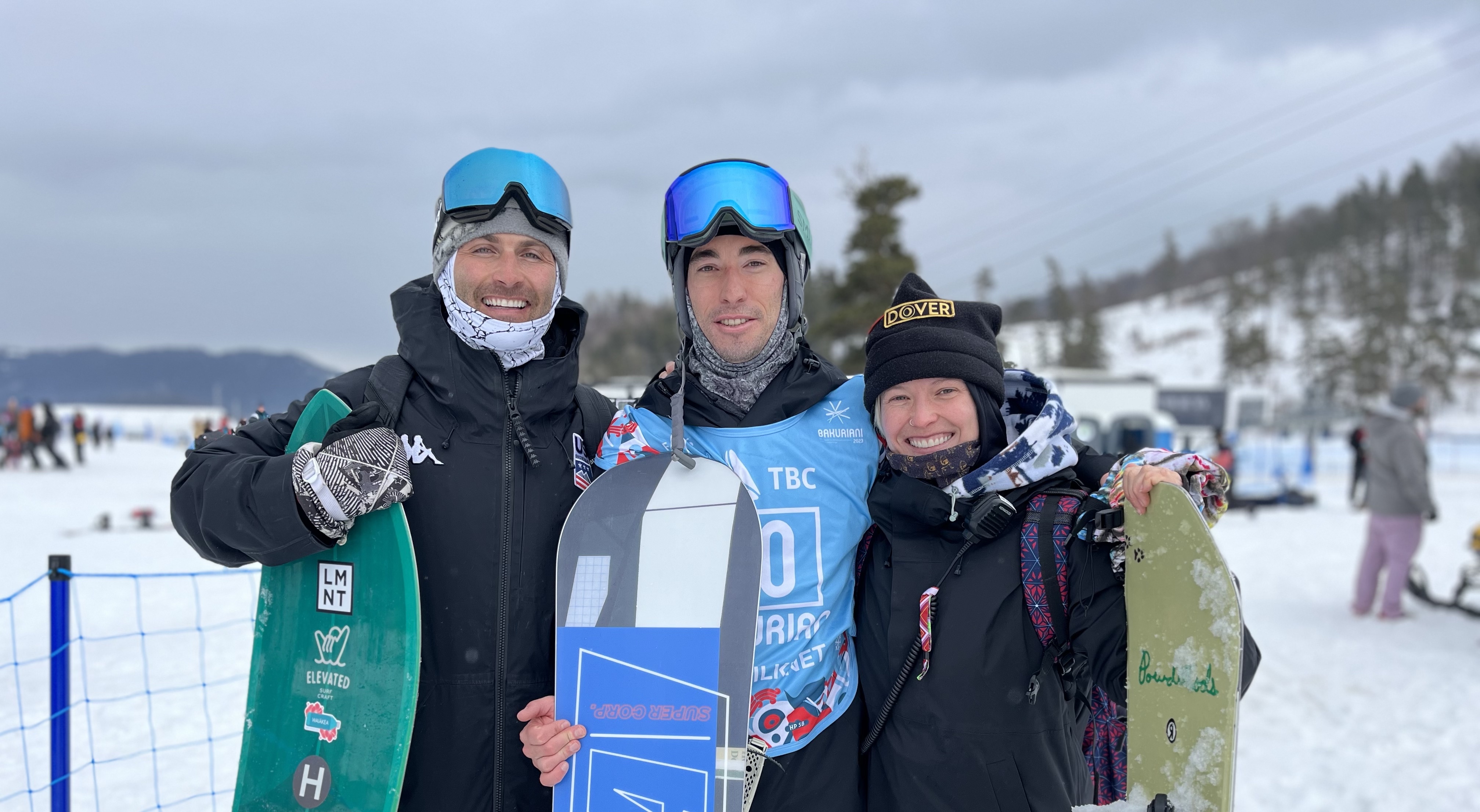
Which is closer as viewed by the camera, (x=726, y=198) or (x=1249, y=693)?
(x=726, y=198)

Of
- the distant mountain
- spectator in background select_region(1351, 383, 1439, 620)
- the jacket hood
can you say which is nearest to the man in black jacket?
the jacket hood

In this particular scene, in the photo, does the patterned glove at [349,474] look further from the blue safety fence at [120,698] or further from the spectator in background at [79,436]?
the spectator in background at [79,436]

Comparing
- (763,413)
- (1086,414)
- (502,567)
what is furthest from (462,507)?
(1086,414)

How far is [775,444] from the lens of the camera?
195 centimetres

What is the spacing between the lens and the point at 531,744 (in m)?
1.74

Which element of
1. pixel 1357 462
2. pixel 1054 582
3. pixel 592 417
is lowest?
pixel 1357 462

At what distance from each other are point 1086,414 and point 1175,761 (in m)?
31.4

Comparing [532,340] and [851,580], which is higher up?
[532,340]

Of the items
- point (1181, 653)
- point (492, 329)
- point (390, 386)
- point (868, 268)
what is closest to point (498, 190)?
point (492, 329)

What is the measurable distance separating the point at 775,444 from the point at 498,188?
2.98 feet

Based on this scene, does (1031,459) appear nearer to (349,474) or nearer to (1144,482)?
(1144,482)

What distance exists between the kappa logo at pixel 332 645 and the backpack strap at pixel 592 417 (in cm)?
68

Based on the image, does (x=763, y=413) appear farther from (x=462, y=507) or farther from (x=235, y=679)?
(x=235, y=679)

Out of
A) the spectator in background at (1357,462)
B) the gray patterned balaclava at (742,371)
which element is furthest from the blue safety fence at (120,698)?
the spectator in background at (1357,462)
